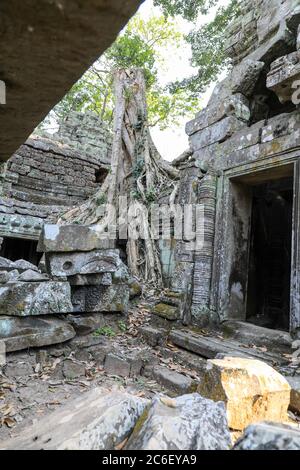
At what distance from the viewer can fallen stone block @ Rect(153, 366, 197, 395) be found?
2.93 metres

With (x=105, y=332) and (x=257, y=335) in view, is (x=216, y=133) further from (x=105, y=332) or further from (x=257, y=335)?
(x=105, y=332)

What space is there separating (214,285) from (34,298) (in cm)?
240

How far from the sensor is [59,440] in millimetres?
1136

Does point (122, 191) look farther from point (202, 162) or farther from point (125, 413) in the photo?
point (125, 413)

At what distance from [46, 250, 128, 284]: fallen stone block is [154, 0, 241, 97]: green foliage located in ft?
24.5

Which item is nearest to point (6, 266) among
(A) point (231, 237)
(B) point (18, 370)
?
(B) point (18, 370)

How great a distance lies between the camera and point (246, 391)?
1.95m

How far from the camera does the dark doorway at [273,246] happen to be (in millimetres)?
Result: 5787

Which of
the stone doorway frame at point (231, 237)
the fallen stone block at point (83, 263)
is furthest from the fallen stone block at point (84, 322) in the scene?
the stone doorway frame at point (231, 237)

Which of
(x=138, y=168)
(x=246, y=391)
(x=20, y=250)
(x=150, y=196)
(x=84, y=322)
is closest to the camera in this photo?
(x=246, y=391)

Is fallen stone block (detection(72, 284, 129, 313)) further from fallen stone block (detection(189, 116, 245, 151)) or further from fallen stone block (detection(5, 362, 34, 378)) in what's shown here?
fallen stone block (detection(189, 116, 245, 151))

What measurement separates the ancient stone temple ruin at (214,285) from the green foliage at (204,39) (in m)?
4.91

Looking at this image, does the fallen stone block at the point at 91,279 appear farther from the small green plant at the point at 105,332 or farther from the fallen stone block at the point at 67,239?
the small green plant at the point at 105,332

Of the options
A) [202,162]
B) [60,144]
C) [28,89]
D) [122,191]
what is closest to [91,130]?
[60,144]
